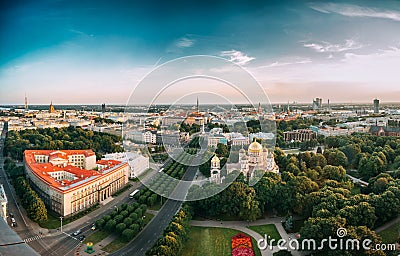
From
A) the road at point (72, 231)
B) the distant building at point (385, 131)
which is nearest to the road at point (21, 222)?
the road at point (72, 231)

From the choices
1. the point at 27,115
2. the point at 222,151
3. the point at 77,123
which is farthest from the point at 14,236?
the point at 27,115

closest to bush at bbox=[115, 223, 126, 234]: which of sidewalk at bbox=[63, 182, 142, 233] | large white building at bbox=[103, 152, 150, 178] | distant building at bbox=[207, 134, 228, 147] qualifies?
sidewalk at bbox=[63, 182, 142, 233]

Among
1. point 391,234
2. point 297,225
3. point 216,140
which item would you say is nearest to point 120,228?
point 297,225

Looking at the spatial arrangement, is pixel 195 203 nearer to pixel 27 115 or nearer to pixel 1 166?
pixel 1 166

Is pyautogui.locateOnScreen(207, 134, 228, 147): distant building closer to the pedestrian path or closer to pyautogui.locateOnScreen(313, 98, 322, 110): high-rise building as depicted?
the pedestrian path

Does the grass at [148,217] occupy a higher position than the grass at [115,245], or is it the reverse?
the grass at [148,217]

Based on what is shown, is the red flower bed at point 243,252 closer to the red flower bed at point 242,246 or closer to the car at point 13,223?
the red flower bed at point 242,246

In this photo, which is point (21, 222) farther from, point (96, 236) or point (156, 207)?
point (156, 207)

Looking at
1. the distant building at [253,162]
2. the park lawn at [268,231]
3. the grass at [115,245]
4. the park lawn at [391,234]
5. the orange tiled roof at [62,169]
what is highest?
the distant building at [253,162]
